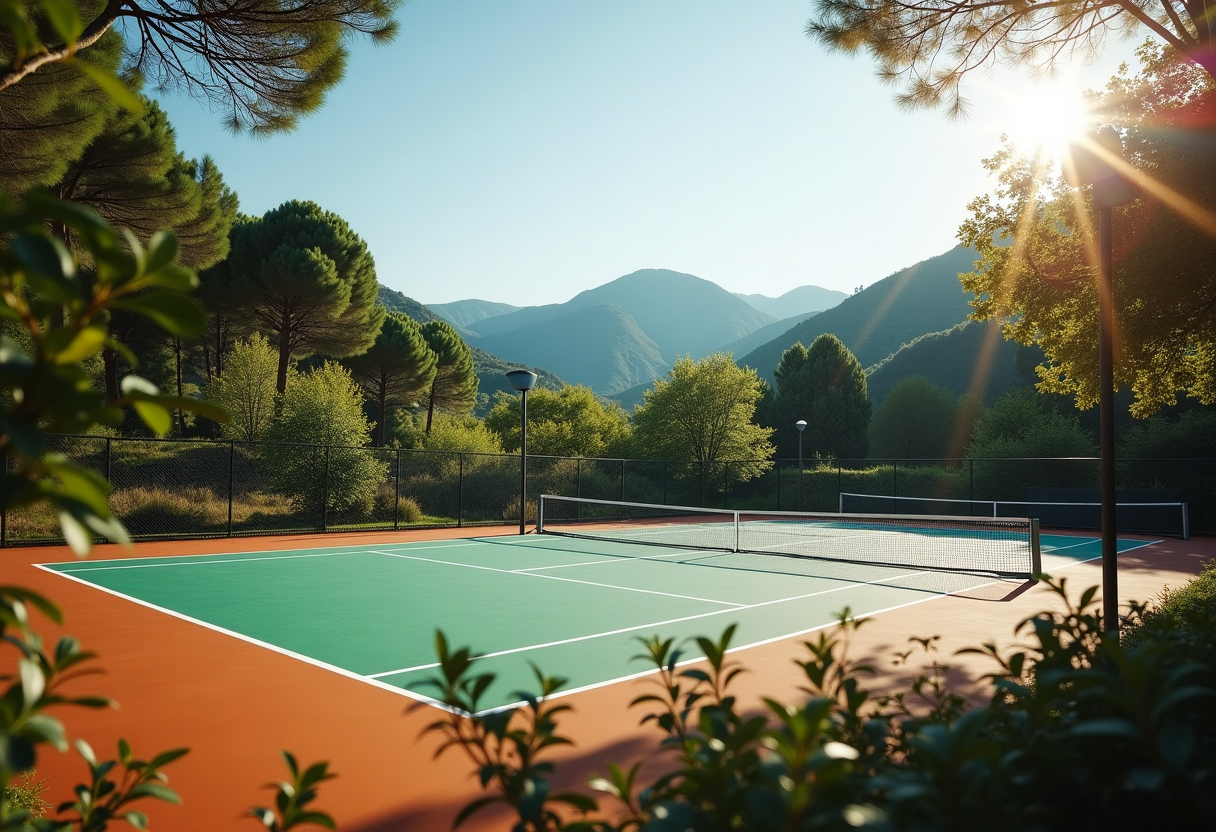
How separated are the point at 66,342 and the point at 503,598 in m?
9.19

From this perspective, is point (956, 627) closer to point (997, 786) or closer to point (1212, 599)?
point (1212, 599)

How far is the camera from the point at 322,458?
20906 millimetres

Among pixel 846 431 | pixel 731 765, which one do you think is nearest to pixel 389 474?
pixel 731 765

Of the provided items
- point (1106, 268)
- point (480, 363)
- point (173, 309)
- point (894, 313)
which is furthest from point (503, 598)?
point (894, 313)

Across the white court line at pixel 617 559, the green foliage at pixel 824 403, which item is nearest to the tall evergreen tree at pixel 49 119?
the white court line at pixel 617 559

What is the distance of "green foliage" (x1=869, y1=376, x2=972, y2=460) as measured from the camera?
175 feet

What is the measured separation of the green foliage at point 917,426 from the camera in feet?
175

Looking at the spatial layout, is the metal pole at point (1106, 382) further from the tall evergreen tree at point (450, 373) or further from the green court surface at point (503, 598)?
the tall evergreen tree at point (450, 373)

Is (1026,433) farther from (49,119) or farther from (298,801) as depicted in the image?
(298,801)

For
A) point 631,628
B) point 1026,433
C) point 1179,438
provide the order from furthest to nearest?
1. point 1026,433
2. point 1179,438
3. point 631,628

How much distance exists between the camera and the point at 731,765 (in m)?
1.16

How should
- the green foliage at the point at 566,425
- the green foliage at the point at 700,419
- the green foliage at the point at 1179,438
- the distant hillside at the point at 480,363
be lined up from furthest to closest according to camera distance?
1. the distant hillside at the point at 480,363
2. the green foliage at the point at 700,419
3. the green foliage at the point at 566,425
4. the green foliage at the point at 1179,438

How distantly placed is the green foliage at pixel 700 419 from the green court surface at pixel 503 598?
17375 mm

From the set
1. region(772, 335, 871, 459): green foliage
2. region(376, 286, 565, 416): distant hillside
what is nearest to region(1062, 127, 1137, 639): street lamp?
region(772, 335, 871, 459): green foliage
